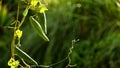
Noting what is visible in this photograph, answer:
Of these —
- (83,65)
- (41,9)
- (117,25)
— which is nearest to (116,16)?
(117,25)

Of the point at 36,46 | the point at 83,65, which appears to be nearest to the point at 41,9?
the point at 83,65

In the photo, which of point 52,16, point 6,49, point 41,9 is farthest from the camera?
point 52,16

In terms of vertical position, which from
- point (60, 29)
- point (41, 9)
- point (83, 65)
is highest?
point (41, 9)

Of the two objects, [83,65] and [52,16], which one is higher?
[52,16]

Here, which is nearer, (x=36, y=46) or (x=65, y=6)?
(x=36, y=46)

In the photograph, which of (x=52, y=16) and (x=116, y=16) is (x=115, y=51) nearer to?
(x=116, y=16)

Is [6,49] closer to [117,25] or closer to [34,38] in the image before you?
[34,38]

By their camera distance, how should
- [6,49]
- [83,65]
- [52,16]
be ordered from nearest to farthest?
[83,65] → [6,49] → [52,16]
